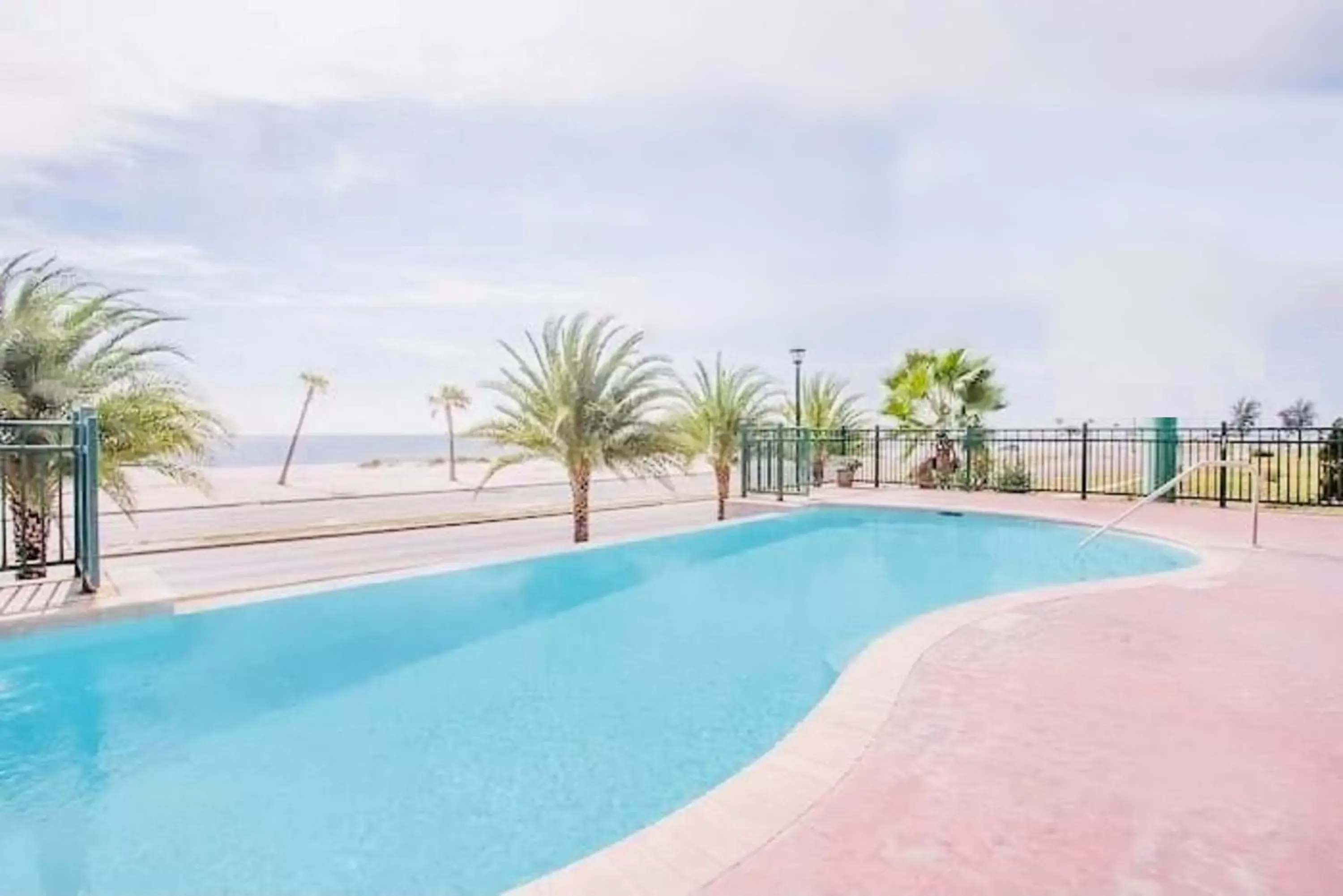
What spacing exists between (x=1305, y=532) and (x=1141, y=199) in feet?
16.6

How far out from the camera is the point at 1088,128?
10.5 metres

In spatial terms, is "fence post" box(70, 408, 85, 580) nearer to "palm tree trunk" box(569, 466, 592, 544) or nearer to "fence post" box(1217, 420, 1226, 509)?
"palm tree trunk" box(569, 466, 592, 544)

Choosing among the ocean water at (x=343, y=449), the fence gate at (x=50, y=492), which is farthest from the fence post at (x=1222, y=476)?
the ocean water at (x=343, y=449)

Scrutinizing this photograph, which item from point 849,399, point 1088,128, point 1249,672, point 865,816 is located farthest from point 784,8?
point 849,399

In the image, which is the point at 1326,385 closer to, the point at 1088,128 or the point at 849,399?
the point at 849,399

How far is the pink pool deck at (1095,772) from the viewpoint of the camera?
2.47 m

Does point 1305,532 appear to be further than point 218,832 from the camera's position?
Yes

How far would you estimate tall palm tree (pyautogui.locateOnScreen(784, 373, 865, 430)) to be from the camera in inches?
740

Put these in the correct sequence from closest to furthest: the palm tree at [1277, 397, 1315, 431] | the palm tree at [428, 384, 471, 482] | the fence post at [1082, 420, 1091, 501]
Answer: the fence post at [1082, 420, 1091, 501], the palm tree at [1277, 397, 1315, 431], the palm tree at [428, 384, 471, 482]

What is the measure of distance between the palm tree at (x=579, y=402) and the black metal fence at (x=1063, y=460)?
3784 mm

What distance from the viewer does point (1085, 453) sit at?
48.2 feet

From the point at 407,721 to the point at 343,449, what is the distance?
A: 87354 mm

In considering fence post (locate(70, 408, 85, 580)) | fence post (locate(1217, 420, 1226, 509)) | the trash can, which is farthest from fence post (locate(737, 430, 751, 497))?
fence post (locate(70, 408, 85, 580))

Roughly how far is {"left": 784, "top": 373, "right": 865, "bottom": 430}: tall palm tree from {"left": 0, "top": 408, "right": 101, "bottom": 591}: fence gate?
14.2 m
